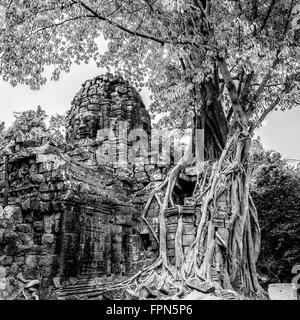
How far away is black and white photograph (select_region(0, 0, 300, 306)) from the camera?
5008 mm

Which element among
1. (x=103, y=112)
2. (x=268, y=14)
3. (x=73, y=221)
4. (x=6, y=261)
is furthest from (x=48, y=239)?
(x=103, y=112)

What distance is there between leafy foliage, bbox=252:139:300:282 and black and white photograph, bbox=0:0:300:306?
262 centimetres

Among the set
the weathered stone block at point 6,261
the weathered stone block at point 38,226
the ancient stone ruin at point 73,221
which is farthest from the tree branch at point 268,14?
the weathered stone block at point 6,261

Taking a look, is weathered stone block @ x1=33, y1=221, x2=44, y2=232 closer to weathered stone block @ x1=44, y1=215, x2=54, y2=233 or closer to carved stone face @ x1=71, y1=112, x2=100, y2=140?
weathered stone block @ x1=44, y1=215, x2=54, y2=233

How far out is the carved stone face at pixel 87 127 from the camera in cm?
976

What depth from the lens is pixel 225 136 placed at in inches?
275

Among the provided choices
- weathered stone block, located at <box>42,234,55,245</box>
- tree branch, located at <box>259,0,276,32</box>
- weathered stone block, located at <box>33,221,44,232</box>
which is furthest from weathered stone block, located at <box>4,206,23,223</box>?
tree branch, located at <box>259,0,276,32</box>

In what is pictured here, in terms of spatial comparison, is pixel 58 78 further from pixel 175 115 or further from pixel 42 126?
pixel 175 115

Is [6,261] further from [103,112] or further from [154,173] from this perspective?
[103,112]

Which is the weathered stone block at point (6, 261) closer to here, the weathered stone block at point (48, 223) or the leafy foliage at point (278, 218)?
the weathered stone block at point (48, 223)

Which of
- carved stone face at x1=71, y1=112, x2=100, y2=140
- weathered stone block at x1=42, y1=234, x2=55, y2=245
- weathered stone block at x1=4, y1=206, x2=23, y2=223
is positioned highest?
carved stone face at x1=71, y1=112, x2=100, y2=140

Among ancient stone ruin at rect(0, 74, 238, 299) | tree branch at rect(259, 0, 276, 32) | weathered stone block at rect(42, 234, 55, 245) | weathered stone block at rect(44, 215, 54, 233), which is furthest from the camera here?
tree branch at rect(259, 0, 276, 32)

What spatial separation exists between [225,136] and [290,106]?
5.36 ft
